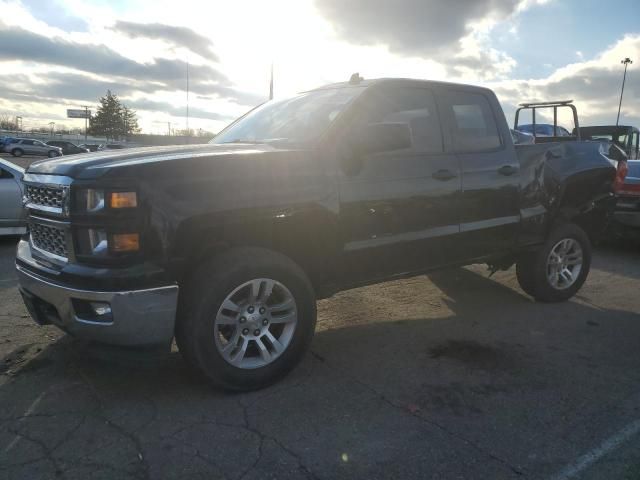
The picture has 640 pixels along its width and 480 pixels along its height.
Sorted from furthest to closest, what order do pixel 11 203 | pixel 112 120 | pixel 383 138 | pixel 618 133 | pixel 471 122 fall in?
pixel 112 120, pixel 618 133, pixel 11 203, pixel 471 122, pixel 383 138

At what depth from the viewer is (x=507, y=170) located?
4.49 m

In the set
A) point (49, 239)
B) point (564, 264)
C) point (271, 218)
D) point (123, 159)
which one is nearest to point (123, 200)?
point (123, 159)

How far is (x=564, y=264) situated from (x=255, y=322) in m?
3.63

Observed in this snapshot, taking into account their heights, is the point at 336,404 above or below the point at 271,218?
below

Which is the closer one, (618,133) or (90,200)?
(90,200)

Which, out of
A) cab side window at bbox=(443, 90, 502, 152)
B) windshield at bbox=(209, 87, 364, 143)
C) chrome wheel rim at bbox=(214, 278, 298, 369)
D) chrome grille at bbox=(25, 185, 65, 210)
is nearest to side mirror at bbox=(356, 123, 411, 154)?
windshield at bbox=(209, 87, 364, 143)

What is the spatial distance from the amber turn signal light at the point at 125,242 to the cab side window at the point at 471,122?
266 centimetres

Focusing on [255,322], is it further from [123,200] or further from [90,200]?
[90,200]

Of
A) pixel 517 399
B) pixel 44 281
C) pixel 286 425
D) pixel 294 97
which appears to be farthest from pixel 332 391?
pixel 294 97

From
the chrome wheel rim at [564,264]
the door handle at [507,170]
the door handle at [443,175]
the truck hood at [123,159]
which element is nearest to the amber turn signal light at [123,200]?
the truck hood at [123,159]

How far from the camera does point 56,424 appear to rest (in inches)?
108

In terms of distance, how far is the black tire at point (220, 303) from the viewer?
114 inches

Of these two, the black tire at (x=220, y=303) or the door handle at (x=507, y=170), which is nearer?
the black tire at (x=220, y=303)

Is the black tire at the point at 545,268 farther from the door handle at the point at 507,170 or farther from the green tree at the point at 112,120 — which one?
the green tree at the point at 112,120
